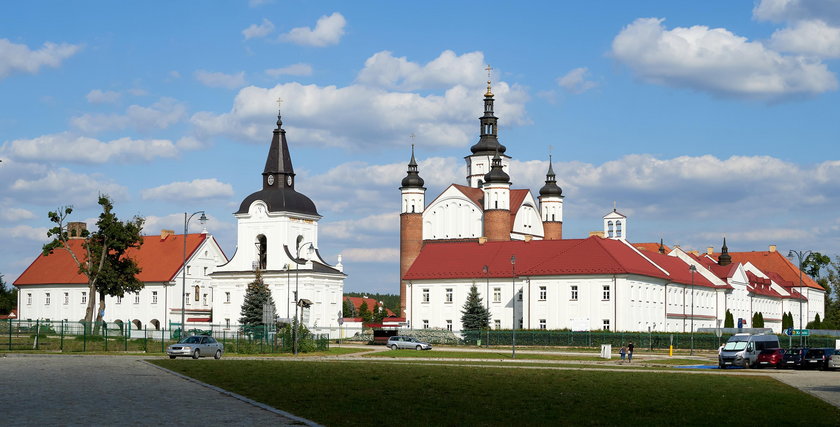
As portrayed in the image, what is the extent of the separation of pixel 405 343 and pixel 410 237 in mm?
43057

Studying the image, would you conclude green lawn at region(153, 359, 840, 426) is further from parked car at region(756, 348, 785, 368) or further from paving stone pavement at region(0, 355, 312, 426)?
parked car at region(756, 348, 785, 368)

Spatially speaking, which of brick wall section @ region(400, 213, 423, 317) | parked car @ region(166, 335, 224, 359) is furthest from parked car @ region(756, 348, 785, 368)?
brick wall section @ region(400, 213, 423, 317)

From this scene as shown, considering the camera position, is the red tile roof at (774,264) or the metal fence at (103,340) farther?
the red tile roof at (774,264)

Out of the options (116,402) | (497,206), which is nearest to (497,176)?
(497,206)

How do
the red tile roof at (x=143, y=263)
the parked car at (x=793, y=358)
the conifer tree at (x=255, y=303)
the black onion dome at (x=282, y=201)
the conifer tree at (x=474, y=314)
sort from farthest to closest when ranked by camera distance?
the red tile roof at (x=143, y=263) < the black onion dome at (x=282, y=201) < the conifer tree at (x=474, y=314) < the conifer tree at (x=255, y=303) < the parked car at (x=793, y=358)

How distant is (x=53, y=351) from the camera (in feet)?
178

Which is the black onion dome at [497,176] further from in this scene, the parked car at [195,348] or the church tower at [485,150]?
the parked car at [195,348]

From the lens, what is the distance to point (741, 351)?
47406 millimetres

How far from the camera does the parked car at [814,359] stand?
49.2m

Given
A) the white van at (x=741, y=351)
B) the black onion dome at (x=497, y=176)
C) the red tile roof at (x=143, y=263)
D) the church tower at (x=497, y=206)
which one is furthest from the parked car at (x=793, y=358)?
the red tile roof at (x=143, y=263)

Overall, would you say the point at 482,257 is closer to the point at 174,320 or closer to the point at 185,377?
the point at 174,320

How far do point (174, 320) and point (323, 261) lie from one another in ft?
52.2

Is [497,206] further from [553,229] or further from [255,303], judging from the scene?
[255,303]

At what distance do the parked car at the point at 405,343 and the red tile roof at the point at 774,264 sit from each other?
84395mm
